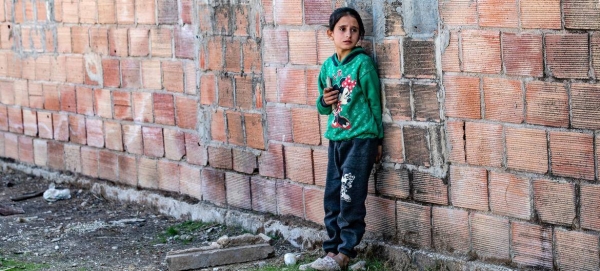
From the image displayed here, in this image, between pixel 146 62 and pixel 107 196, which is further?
pixel 107 196

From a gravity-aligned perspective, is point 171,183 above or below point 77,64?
below

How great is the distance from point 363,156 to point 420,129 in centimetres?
35

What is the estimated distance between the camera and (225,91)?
6.44 m

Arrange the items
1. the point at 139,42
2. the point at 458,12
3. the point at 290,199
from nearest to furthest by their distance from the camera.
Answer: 1. the point at 458,12
2. the point at 290,199
3. the point at 139,42

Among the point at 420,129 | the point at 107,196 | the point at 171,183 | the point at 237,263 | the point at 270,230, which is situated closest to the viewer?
the point at 420,129

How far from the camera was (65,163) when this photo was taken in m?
8.24

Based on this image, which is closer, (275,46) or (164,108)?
(275,46)

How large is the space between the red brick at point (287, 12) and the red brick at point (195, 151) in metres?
1.26

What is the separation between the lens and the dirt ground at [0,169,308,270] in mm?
6008

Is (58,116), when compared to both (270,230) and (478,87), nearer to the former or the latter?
(270,230)

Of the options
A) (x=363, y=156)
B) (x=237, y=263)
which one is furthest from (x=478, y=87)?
(x=237, y=263)

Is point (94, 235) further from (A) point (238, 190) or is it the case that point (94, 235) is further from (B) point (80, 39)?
(B) point (80, 39)

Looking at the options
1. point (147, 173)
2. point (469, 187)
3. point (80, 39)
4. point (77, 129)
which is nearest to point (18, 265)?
point (147, 173)

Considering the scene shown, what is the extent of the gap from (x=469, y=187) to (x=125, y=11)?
11.4 feet
